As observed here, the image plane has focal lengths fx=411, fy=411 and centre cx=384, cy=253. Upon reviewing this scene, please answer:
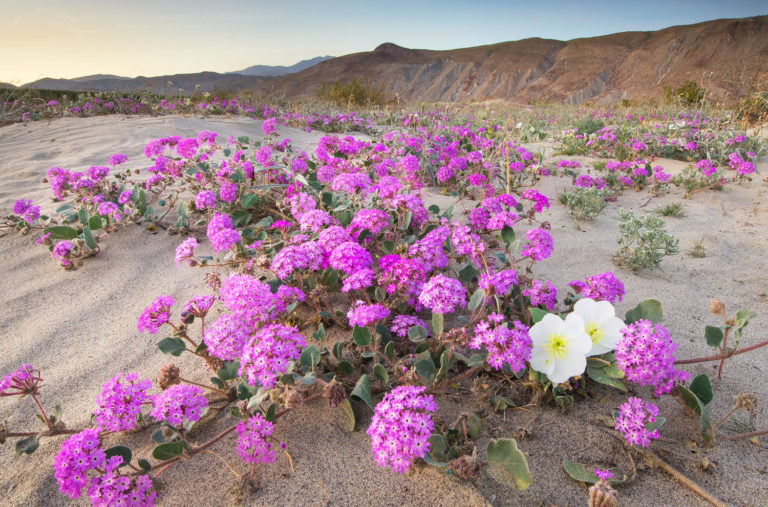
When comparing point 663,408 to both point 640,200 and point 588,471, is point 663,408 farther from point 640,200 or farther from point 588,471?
point 640,200

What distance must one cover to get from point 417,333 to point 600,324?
773mm

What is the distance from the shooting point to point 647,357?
1.53 m

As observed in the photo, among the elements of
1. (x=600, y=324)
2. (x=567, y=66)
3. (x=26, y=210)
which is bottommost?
(x=600, y=324)

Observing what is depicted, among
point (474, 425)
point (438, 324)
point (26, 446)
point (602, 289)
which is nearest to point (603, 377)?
point (602, 289)

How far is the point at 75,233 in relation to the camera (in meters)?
3.40

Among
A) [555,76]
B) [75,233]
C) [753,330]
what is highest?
[555,76]

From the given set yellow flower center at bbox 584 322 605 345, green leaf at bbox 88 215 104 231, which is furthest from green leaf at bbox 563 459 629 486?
green leaf at bbox 88 215 104 231

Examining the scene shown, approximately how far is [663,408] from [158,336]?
274 cm

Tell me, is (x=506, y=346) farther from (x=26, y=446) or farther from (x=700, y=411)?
(x=26, y=446)

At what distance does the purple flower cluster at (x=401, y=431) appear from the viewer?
4.25ft

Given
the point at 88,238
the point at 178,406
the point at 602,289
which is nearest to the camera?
the point at 178,406

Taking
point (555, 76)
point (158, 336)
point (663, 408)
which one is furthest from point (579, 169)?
point (555, 76)

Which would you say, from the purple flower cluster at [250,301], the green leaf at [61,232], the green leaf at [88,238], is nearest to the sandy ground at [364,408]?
the green leaf at [88,238]

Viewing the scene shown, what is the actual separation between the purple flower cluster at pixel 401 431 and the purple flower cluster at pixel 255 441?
1.48ft
